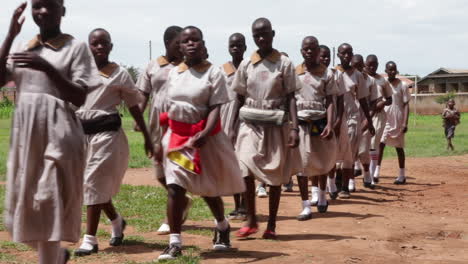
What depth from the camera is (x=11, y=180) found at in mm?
4547

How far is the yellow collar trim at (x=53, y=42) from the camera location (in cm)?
458

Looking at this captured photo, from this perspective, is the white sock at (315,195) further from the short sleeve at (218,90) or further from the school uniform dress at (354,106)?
the short sleeve at (218,90)

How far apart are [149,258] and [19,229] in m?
2.14

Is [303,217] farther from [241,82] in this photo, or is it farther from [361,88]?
[361,88]

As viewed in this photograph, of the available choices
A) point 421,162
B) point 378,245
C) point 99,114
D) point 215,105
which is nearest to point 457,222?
point 378,245

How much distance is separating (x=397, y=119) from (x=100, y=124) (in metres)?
8.25

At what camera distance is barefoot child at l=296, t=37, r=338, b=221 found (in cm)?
902

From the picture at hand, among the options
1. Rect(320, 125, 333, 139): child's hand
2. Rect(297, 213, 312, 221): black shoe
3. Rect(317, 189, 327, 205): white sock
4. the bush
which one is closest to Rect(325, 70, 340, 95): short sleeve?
Rect(320, 125, 333, 139): child's hand

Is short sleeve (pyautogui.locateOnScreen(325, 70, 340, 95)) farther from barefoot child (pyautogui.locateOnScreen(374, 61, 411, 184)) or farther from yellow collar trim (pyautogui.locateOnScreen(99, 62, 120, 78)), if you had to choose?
barefoot child (pyautogui.locateOnScreen(374, 61, 411, 184))

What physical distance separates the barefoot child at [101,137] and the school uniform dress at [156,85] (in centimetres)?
106

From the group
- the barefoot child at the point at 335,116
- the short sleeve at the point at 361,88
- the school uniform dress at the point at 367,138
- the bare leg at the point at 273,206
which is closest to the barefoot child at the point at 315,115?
the barefoot child at the point at 335,116

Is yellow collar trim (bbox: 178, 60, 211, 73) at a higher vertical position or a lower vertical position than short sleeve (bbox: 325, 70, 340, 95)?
higher

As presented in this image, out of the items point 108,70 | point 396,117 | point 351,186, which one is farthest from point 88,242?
point 396,117

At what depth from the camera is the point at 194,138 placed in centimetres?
644
